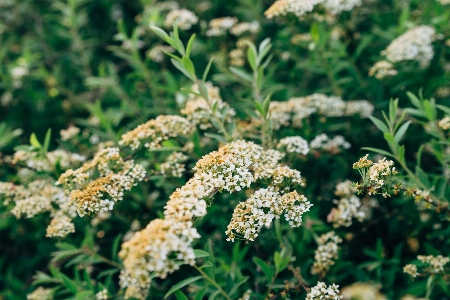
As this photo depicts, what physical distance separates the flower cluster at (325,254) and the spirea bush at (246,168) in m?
0.01

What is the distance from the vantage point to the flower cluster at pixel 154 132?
3.07 meters

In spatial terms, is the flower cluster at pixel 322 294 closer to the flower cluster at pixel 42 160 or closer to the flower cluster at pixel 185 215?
the flower cluster at pixel 185 215

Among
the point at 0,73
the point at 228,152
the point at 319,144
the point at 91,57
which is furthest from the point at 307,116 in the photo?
the point at 0,73

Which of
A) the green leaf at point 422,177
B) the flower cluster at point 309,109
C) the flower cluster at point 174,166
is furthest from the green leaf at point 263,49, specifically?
the green leaf at point 422,177

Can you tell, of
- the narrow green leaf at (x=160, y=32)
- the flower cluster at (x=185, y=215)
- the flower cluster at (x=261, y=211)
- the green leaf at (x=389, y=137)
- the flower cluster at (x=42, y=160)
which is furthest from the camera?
the flower cluster at (x=42, y=160)

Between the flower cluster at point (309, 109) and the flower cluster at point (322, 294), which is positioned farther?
the flower cluster at point (309, 109)

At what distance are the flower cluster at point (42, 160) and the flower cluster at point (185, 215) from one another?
5.01 ft

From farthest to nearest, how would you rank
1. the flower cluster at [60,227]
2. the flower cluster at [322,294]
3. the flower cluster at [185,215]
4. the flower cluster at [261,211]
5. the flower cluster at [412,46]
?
1. the flower cluster at [412,46]
2. the flower cluster at [60,227]
3. the flower cluster at [322,294]
4. the flower cluster at [261,211]
5. the flower cluster at [185,215]

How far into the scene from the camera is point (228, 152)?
261 centimetres

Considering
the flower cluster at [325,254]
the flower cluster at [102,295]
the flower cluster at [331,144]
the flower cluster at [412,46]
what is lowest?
the flower cluster at [102,295]

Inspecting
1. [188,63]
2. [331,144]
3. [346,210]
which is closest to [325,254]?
[346,210]

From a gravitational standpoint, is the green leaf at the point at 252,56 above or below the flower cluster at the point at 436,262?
above

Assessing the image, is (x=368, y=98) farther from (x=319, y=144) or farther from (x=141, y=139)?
(x=141, y=139)

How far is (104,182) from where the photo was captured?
2.72 metres
